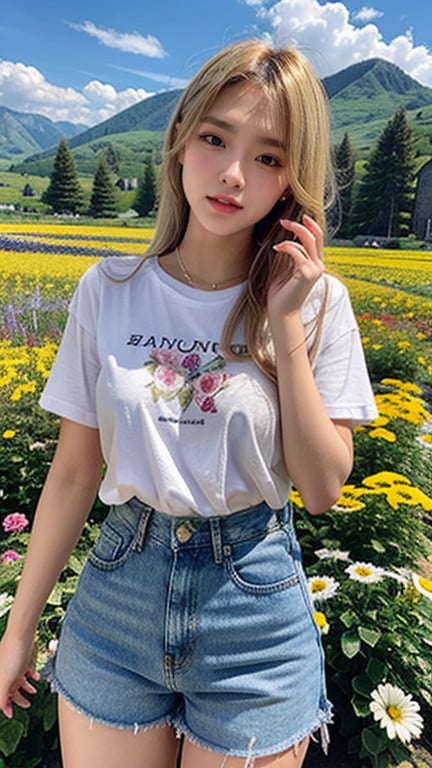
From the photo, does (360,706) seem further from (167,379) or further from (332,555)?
(167,379)

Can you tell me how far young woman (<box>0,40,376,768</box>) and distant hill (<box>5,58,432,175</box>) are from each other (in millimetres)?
2317

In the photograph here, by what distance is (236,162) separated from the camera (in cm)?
102

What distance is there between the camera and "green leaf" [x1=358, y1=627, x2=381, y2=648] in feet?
5.58

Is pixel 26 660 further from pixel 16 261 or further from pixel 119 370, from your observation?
pixel 16 261

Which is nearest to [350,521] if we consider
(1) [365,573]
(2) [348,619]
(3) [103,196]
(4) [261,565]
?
(1) [365,573]

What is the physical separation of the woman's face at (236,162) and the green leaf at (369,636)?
115 centimetres

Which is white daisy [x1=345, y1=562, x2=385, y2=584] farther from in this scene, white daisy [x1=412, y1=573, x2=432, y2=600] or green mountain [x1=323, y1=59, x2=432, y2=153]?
green mountain [x1=323, y1=59, x2=432, y2=153]

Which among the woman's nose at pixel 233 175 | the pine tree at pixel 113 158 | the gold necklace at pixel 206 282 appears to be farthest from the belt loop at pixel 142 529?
the pine tree at pixel 113 158

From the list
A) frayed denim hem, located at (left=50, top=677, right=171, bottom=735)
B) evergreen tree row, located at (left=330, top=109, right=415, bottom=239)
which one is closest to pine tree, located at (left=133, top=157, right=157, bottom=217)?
evergreen tree row, located at (left=330, top=109, right=415, bottom=239)

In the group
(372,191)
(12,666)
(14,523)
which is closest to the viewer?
(12,666)

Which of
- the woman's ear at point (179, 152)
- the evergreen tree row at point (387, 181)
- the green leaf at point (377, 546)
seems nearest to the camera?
the woman's ear at point (179, 152)

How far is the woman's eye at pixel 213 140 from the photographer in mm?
1055

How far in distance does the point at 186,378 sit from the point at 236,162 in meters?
0.34

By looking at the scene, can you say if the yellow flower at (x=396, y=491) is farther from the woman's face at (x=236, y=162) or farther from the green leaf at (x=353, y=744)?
the woman's face at (x=236, y=162)
